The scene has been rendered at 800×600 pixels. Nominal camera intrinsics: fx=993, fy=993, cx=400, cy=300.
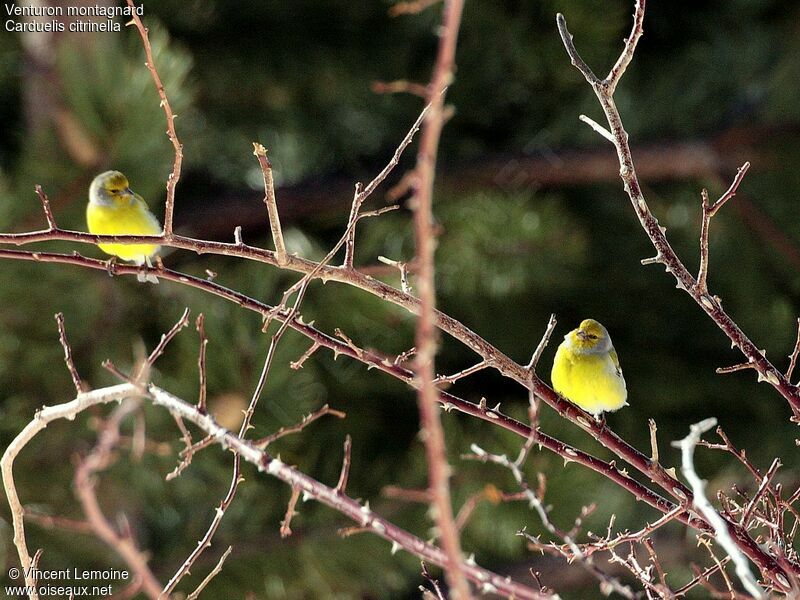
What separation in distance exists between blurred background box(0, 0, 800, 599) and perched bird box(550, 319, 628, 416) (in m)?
0.87

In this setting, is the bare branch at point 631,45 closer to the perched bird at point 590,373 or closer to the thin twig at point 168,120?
the thin twig at point 168,120

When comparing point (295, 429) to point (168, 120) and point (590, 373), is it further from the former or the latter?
point (590, 373)

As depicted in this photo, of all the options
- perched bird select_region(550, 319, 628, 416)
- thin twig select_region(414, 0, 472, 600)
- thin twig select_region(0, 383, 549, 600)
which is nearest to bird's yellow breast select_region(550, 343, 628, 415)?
perched bird select_region(550, 319, 628, 416)

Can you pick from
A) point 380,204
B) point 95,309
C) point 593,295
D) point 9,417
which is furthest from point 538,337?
point 9,417

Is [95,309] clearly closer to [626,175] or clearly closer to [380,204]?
[380,204]

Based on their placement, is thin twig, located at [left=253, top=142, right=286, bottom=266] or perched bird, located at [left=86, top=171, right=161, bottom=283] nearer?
thin twig, located at [left=253, top=142, right=286, bottom=266]

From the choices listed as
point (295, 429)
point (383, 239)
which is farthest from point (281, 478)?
point (383, 239)

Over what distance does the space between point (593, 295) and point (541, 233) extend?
22.8 inches

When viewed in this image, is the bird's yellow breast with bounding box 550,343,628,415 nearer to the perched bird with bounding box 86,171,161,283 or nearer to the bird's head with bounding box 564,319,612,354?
the bird's head with bounding box 564,319,612,354

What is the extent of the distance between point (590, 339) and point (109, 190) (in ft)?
2.84

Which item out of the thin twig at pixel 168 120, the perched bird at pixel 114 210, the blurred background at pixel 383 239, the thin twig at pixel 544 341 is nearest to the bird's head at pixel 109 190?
the perched bird at pixel 114 210

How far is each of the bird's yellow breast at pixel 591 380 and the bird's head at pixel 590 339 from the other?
0.02 m

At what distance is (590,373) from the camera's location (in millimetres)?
1523

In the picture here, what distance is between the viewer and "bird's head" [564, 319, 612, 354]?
62.2 inches
